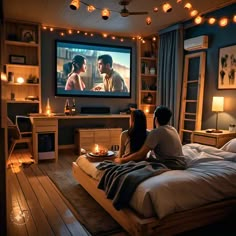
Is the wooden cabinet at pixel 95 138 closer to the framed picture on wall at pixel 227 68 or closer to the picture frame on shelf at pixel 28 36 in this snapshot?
the picture frame on shelf at pixel 28 36

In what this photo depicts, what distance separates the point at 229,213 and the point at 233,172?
37cm

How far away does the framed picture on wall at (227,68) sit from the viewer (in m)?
3.97

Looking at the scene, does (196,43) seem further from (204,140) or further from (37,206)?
(37,206)

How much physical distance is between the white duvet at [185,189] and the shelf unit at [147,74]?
351 cm

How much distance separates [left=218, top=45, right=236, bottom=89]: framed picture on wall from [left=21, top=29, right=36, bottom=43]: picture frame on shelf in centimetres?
341

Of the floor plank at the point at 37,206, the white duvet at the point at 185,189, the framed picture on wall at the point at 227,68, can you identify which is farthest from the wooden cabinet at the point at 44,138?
the framed picture on wall at the point at 227,68

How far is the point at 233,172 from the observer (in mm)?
2416

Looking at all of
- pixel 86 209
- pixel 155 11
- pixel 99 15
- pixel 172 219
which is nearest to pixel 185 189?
pixel 172 219

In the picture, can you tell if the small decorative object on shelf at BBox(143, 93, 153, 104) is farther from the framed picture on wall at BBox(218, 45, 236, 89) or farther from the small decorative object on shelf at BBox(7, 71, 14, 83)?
the small decorative object on shelf at BBox(7, 71, 14, 83)

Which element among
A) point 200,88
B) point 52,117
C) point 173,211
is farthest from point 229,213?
point 52,117

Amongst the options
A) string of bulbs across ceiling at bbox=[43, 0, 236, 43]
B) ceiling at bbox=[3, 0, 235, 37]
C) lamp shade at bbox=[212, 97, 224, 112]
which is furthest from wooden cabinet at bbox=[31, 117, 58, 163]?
lamp shade at bbox=[212, 97, 224, 112]

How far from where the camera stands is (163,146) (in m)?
2.53

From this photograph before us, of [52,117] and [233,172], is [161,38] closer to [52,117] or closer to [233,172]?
[52,117]

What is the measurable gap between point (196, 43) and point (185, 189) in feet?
10.3
